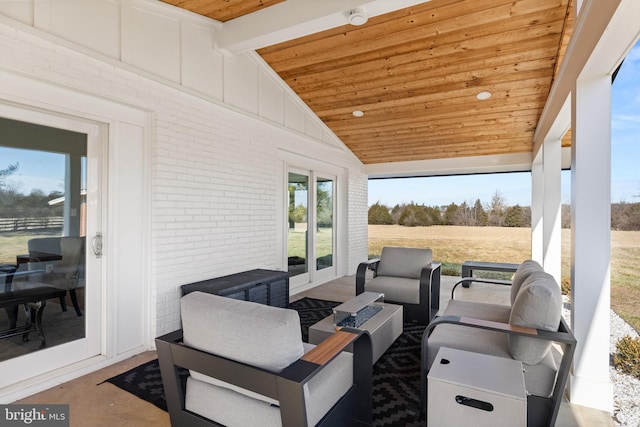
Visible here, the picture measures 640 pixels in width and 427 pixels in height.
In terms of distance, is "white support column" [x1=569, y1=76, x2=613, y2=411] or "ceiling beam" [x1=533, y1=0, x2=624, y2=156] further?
"white support column" [x1=569, y1=76, x2=613, y2=411]

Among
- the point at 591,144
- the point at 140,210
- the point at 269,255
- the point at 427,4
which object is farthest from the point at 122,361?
the point at 427,4

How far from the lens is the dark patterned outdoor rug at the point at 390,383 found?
7.29ft

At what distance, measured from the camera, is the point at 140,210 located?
326cm

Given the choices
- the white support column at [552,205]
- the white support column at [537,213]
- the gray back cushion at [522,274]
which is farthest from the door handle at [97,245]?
the white support column at [537,213]

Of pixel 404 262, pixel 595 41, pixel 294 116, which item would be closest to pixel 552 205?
pixel 404 262

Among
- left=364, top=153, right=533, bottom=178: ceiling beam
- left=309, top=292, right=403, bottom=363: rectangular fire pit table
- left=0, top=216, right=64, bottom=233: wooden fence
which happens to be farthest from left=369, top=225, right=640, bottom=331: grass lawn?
left=0, top=216, right=64, bottom=233: wooden fence

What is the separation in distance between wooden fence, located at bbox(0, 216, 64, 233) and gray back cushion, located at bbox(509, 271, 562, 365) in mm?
3450

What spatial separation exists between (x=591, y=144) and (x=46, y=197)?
4036mm

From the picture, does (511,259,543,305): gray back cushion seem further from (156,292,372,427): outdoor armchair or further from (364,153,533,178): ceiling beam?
(364,153,533,178): ceiling beam

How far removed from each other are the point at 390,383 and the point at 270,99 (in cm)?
390

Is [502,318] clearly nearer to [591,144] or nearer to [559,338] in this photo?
[559,338]

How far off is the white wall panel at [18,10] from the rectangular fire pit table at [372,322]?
3.15 metres

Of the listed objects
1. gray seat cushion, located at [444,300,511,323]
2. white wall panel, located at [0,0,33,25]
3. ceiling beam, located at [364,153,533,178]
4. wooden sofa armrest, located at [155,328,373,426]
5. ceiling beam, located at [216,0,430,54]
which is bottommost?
gray seat cushion, located at [444,300,511,323]

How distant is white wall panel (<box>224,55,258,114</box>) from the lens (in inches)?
164
